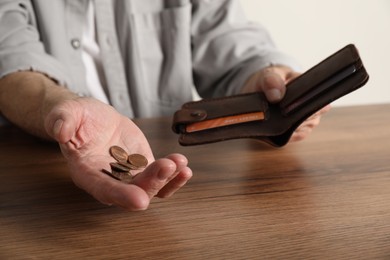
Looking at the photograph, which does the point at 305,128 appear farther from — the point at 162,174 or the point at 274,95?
the point at 162,174

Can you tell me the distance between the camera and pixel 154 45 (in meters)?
1.40

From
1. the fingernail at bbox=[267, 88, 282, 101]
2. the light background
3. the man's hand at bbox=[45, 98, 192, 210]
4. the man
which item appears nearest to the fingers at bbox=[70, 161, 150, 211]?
the man's hand at bbox=[45, 98, 192, 210]

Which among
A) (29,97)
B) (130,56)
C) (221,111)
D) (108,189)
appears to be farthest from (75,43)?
(108,189)

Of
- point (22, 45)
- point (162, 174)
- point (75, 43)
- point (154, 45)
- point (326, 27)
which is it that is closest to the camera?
point (162, 174)

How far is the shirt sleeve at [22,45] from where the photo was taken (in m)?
1.11

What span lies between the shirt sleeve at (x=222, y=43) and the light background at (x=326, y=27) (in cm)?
63

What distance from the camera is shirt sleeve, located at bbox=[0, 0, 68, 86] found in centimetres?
111

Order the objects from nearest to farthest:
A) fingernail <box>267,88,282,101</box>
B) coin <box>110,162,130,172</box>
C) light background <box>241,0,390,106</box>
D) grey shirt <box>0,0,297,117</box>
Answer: coin <box>110,162,130,172</box>
fingernail <box>267,88,282,101</box>
grey shirt <box>0,0,297,117</box>
light background <box>241,0,390,106</box>

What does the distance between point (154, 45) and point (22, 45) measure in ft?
1.15

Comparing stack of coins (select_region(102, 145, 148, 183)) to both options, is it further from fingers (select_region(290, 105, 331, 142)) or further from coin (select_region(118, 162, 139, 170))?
fingers (select_region(290, 105, 331, 142))

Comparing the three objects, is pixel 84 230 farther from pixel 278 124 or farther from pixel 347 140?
pixel 347 140

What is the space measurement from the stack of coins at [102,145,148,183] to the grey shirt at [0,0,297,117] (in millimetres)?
499

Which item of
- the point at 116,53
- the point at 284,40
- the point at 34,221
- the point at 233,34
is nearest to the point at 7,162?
the point at 34,221

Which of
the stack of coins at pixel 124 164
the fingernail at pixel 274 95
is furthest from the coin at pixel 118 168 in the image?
the fingernail at pixel 274 95
